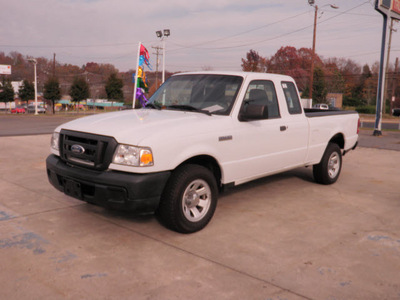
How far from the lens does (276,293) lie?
3092 millimetres

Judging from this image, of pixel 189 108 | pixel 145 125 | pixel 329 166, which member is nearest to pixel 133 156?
pixel 145 125

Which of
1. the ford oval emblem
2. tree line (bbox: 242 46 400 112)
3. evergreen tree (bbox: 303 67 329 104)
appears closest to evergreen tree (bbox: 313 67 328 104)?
evergreen tree (bbox: 303 67 329 104)

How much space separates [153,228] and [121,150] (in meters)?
1.19

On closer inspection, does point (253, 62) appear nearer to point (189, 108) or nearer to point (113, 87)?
point (113, 87)

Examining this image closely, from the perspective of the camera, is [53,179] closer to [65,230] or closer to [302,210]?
[65,230]

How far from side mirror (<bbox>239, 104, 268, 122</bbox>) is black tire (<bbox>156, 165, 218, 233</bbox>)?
877 mm

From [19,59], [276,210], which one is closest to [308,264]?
[276,210]

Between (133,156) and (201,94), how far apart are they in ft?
5.64

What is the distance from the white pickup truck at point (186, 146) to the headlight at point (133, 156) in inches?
0.4

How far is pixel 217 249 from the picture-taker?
156 inches

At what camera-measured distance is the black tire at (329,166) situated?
672 centimetres

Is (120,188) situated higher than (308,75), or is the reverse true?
(308,75)

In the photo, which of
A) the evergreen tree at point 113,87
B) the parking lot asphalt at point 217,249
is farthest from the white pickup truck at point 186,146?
the evergreen tree at point 113,87

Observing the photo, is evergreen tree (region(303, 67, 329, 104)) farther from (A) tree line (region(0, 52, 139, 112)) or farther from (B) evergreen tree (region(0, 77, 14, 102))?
(B) evergreen tree (region(0, 77, 14, 102))
